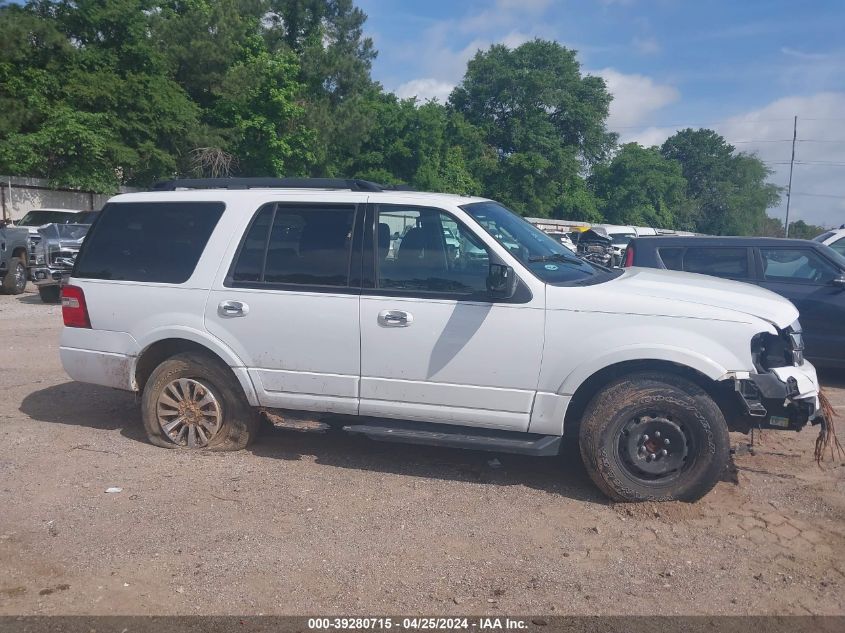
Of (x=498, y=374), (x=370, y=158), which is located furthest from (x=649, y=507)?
(x=370, y=158)

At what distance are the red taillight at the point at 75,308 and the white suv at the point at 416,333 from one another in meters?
0.02

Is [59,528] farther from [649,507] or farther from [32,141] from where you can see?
[32,141]

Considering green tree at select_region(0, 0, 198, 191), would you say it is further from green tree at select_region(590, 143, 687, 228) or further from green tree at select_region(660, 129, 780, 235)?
green tree at select_region(660, 129, 780, 235)

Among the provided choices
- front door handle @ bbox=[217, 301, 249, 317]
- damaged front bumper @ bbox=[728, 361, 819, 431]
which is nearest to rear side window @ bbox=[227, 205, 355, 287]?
front door handle @ bbox=[217, 301, 249, 317]

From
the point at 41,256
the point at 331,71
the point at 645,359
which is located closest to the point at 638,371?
the point at 645,359

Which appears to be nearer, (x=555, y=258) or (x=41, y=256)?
(x=555, y=258)

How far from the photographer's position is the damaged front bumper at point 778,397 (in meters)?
4.63

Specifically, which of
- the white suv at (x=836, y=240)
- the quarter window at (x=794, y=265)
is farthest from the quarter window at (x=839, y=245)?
the quarter window at (x=794, y=265)

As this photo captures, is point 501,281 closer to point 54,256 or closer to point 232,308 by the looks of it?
point 232,308

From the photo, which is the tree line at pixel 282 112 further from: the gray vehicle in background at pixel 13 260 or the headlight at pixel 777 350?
the headlight at pixel 777 350

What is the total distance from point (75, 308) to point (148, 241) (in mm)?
811

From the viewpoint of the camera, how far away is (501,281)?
4828 mm

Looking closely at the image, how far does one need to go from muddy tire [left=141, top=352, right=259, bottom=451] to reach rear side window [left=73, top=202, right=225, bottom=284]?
697mm

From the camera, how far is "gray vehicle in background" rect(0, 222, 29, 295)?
1595cm
